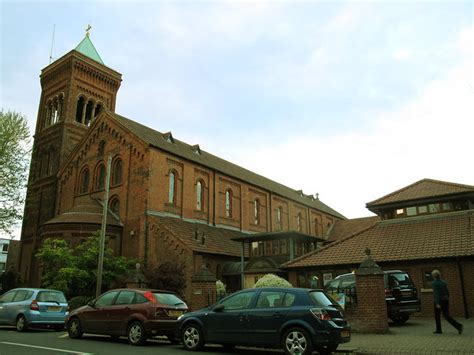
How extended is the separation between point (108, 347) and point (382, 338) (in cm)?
771

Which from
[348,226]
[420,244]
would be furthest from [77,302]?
[348,226]

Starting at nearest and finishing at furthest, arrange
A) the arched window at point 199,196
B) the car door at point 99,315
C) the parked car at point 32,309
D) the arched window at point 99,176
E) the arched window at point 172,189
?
1. the car door at point 99,315
2. the parked car at point 32,309
3. the arched window at point 172,189
4. the arched window at point 99,176
5. the arched window at point 199,196

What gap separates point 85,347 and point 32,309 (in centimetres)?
523

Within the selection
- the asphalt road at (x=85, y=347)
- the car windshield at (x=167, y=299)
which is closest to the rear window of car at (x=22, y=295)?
the asphalt road at (x=85, y=347)

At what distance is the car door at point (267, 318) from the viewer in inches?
368

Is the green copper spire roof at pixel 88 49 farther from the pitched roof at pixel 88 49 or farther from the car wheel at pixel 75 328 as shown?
the car wheel at pixel 75 328

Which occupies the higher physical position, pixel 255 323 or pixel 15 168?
pixel 15 168

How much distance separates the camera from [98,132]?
3375cm

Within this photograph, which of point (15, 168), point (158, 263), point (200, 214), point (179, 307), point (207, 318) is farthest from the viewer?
Result: point (200, 214)

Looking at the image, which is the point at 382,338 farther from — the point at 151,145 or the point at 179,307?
the point at 151,145

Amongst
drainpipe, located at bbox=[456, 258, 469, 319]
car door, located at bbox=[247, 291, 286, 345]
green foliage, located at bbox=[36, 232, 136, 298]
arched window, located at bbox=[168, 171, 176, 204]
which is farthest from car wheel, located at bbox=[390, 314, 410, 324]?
arched window, located at bbox=[168, 171, 176, 204]

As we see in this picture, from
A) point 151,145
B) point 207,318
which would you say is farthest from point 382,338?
point 151,145

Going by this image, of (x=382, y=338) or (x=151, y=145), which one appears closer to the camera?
(x=382, y=338)

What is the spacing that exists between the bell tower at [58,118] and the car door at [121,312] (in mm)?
24157
